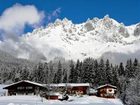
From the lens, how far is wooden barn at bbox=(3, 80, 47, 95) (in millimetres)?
133125

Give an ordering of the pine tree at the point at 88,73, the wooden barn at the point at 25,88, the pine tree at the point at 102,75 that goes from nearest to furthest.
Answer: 1. the wooden barn at the point at 25,88
2. the pine tree at the point at 102,75
3. the pine tree at the point at 88,73

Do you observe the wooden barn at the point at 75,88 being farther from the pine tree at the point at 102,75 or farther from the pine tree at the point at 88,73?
the pine tree at the point at 88,73

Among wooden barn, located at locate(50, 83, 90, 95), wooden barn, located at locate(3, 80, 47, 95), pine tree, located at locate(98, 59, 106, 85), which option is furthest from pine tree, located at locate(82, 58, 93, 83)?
wooden barn, located at locate(3, 80, 47, 95)

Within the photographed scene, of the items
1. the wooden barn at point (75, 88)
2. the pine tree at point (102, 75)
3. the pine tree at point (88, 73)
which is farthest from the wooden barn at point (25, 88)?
the pine tree at point (88, 73)

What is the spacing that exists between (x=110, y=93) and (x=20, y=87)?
32.8 metres

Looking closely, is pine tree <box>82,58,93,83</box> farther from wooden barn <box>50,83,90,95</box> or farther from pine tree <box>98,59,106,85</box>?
wooden barn <box>50,83,90,95</box>

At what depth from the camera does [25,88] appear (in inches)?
5290

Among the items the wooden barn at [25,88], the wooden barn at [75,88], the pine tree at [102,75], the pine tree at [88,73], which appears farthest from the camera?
the pine tree at [88,73]

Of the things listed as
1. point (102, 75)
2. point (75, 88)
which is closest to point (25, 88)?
point (75, 88)

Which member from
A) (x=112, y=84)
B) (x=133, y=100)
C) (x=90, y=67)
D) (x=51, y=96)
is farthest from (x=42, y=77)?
(x=133, y=100)

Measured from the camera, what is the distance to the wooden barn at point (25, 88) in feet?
437

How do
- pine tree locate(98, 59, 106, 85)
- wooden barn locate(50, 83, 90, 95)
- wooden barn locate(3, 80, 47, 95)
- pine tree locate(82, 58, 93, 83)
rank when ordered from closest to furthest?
1. wooden barn locate(3, 80, 47, 95)
2. wooden barn locate(50, 83, 90, 95)
3. pine tree locate(98, 59, 106, 85)
4. pine tree locate(82, 58, 93, 83)

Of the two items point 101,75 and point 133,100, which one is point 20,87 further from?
point 133,100

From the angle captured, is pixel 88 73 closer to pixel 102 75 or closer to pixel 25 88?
pixel 102 75
